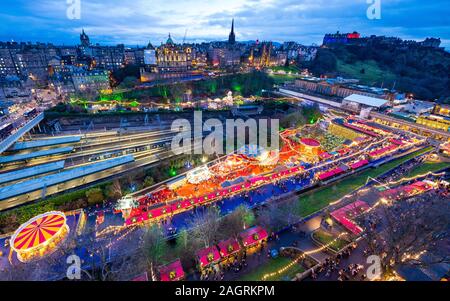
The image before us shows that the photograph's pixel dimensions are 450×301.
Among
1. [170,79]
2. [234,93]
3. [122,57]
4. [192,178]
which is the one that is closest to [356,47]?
[234,93]

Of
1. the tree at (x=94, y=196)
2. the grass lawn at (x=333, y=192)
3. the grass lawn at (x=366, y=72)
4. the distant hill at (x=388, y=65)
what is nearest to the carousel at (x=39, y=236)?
the tree at (x=94, y=196)

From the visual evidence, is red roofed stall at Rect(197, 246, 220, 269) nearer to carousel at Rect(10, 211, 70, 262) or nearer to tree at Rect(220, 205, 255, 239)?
tree at Rect(220, 205, 255, 239)

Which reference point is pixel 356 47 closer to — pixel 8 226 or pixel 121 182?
pixel 121 182

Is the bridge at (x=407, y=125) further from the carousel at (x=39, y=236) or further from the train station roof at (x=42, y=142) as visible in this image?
the train station roof at (x=42, y=142)

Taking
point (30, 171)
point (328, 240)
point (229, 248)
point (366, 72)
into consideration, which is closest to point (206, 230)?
point (229, 248)

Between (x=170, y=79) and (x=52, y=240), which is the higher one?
(x=170, y=79)

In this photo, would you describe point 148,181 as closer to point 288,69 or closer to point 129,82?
point 129,82

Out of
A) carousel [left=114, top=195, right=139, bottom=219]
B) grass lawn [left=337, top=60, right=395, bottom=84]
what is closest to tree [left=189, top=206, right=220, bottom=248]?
carousel [left=114, top=195, right=139, bottom=219]
